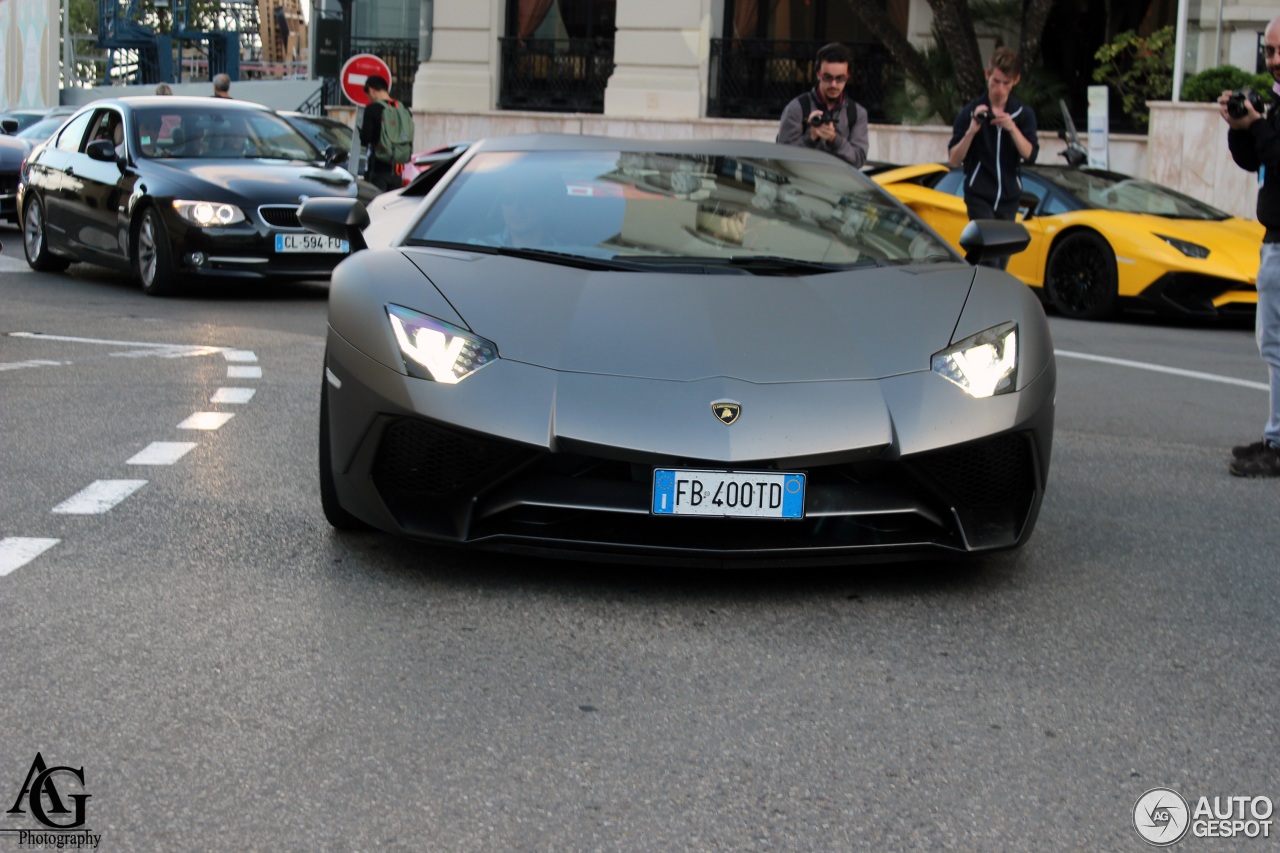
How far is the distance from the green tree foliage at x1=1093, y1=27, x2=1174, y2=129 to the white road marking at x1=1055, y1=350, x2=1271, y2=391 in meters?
13.7

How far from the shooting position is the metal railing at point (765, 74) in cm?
2636

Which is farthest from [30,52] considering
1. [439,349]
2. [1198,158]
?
[439,349]

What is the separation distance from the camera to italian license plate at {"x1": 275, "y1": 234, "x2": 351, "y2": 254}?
12438 millimetres

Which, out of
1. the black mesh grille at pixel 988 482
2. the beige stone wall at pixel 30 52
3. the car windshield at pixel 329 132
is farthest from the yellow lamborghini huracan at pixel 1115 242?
the beige stone wall at pixel 30 52

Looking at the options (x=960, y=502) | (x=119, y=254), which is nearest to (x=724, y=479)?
(x=960, y=502)

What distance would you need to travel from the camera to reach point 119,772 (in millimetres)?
3156

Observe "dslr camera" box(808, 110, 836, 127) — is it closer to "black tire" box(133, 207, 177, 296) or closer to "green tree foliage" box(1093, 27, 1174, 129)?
"black tire" box(133, 207, 177, 296)

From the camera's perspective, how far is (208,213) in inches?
487

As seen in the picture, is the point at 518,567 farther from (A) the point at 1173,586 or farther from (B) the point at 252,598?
(A) the point at 1173,586

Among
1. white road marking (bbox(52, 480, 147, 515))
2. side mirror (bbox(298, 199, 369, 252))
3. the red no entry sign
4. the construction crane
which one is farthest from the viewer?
the construction crane

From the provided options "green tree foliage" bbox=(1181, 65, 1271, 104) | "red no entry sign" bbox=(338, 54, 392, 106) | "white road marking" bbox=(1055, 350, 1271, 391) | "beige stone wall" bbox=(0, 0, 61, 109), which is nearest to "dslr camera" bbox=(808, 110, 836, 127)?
"white road marking" bbox=(1055, 350, 1271, 391)

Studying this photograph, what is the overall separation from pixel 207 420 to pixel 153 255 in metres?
5.85

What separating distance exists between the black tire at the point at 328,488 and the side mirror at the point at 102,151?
29.1 feet

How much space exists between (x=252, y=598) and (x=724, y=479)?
1.24 m
